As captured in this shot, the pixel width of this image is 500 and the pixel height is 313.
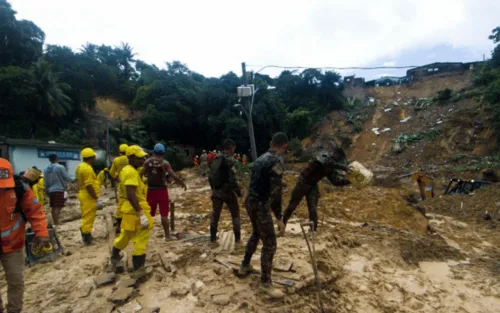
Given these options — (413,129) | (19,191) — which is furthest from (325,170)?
(413,129)

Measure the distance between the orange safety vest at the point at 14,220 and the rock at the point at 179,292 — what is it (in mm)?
1444

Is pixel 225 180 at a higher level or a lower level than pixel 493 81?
lower

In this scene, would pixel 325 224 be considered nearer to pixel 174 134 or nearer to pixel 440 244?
pixel 440 244

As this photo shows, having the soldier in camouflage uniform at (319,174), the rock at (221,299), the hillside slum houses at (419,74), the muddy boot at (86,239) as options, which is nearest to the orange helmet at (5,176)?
the rock at (221,299)

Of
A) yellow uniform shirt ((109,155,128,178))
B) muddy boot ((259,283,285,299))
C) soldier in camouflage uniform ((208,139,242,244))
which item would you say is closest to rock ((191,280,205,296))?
muddy boot ((259,283,285,299))

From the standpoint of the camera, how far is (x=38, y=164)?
17281 mm

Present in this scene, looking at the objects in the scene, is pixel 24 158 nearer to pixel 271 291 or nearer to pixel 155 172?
pixel 155 172

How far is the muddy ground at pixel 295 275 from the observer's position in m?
3.36

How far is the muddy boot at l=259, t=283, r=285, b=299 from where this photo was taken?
10.8 ft

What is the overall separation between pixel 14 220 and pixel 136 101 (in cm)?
3238

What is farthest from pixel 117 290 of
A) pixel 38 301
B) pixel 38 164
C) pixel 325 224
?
pixel 38 164

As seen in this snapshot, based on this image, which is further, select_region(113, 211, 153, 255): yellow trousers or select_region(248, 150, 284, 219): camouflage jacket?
select_region(113, 211, 153, 255): yellow trousers

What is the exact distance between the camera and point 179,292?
135 inches

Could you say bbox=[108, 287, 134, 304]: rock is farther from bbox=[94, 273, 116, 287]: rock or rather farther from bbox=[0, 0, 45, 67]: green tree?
bbox=[0, 0, 45, 67]: green tree
